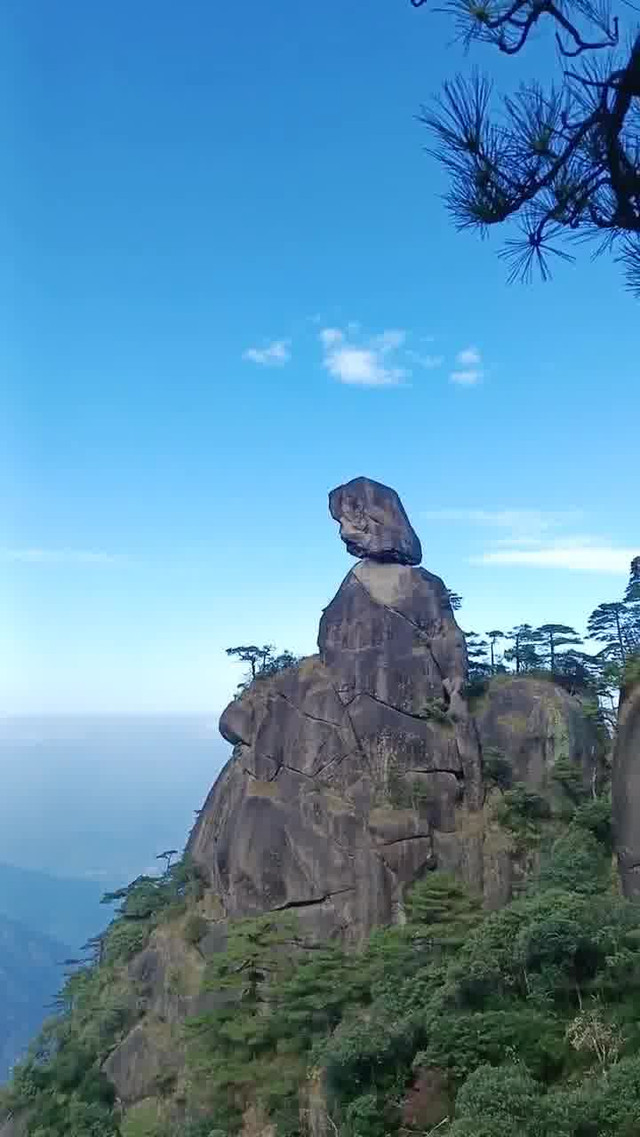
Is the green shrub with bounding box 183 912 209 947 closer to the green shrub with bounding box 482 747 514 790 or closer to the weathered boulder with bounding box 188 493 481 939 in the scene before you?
the weathered boulder with bounding box 188 493 481 939

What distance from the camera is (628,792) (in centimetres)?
989

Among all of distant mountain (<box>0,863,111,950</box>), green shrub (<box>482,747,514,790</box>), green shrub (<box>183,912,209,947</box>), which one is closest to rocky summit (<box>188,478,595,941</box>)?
green shrub (<box>482,747,514,790</box>)

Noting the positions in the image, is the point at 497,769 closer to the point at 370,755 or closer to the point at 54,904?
the point at 370,755

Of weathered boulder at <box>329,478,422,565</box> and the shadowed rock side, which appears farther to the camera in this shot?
weathered boulder at <box>329,478,422,565</box>

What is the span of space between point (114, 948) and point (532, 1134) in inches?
675

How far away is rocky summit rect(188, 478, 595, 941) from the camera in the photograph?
636 inches

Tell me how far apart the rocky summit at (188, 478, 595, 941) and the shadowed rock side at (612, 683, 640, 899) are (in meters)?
5.85

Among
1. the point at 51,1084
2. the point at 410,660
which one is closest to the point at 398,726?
the point at 410,660

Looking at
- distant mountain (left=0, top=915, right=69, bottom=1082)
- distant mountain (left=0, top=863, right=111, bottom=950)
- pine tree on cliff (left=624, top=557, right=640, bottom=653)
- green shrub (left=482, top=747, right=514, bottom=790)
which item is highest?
pine tree on cliff (left=624, top=557, right=640, bottom=653)

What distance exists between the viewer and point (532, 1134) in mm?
4672

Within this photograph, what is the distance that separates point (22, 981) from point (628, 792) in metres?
90.0

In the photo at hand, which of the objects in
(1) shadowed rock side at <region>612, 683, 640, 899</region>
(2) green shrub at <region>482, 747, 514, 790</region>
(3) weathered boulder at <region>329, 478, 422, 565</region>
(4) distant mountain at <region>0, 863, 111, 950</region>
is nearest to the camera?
(1) shadowed rock side at <region>612, 683, 640, 899</region>

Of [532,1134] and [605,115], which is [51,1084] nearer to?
[532,1134]

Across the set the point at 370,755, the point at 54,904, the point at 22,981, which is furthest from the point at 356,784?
the point at 54,904
